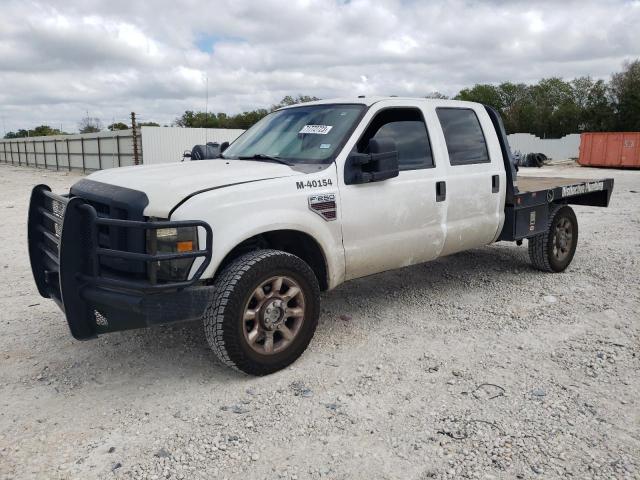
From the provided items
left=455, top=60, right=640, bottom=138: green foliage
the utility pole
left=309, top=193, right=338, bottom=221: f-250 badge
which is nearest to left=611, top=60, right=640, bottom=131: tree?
left=455, top=60, right=640, bottom=138: green foliage

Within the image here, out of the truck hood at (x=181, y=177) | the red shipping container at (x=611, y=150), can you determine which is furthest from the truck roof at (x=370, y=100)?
the red shipping container at (x=611, y=150)

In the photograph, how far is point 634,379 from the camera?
356 centimetres

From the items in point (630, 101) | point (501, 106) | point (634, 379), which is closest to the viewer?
point (634, 379)

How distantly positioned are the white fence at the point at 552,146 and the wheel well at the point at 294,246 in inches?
1481

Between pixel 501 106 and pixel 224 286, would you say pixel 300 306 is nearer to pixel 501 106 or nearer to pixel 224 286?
pixel 224 286

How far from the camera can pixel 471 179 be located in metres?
4.88

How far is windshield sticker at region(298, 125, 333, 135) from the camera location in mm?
4207

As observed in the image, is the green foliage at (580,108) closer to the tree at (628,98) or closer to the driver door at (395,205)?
the tree at (628,98)

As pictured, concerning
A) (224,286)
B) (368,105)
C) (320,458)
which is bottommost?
(320,458)

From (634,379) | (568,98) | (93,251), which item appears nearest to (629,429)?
(634,379)

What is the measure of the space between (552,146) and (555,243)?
123 ft

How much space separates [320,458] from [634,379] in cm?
224

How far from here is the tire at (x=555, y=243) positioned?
6.04 meters

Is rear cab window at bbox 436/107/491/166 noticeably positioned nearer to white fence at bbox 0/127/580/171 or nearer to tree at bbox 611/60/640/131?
white fence at bbox 0/127/580/171
